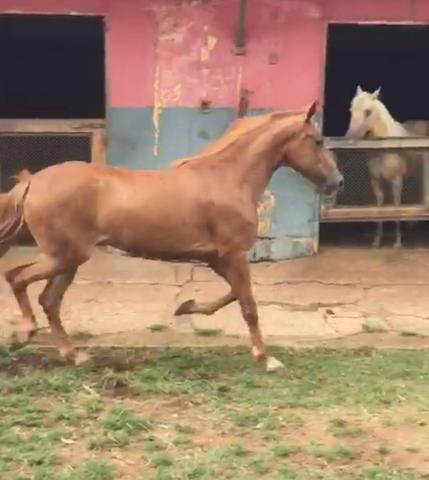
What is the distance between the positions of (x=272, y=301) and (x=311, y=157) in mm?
2120

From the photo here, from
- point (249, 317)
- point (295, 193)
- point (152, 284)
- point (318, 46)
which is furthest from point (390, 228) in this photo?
point (249, 317)

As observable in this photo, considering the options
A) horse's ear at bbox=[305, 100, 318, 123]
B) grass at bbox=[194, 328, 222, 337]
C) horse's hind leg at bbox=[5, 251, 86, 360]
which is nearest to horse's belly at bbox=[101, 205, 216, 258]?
horse's hind leg at bbox=[5, 251, 86, 360]

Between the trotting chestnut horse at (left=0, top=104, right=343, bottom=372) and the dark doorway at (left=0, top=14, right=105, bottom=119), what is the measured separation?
925cm

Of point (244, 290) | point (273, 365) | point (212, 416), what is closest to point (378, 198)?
point (244, 290)

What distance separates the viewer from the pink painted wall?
8641 millimetres

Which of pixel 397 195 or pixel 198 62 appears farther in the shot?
Answer: pixel 397 195

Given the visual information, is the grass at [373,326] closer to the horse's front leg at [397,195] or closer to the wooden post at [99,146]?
the horse's front leg at [397,195]

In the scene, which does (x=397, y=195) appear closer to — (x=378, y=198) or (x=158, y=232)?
(x=378, y=198)

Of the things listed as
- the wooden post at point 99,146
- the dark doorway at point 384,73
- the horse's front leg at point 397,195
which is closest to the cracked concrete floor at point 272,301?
the horse's front leg at point 397,195

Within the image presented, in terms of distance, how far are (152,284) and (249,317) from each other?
2.56 meters

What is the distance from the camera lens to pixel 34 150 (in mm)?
9062

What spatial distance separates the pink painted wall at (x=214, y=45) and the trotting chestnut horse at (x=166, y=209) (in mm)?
2888

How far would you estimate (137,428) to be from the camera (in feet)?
15.1

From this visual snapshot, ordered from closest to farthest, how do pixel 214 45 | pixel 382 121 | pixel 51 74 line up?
pixel 214 45 → pixel 382 121 → pixel 51 74
